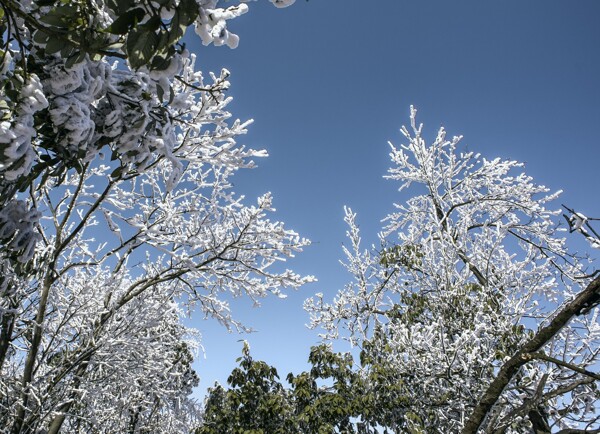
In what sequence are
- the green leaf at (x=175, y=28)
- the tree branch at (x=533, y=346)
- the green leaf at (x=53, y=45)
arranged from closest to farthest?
the green leaf at (x=175, y=28) < the green leaf at (x=53, y=45) < the tree branch at (x=533, y=346)

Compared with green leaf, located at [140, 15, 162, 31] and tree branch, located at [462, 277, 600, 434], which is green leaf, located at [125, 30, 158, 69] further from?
tree branch, located at [462, 277, 600, 434]

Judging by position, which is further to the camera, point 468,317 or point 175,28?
point 468,317

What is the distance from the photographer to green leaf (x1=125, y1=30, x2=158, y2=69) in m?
1.10

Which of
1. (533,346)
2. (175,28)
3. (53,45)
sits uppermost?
(53,45)

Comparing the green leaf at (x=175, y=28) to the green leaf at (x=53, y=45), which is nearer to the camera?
the green leaf at (x=175, y=28)

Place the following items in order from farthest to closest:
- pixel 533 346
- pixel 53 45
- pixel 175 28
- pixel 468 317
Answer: pixel 468 317 < pixel 533 346 < pixel 53 45 < pixel 175 28

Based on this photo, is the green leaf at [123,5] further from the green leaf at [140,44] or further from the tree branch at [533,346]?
the tree branch at [533,346]

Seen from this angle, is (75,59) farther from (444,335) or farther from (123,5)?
(444,335)

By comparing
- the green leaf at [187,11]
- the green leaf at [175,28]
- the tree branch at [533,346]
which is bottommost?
the tree branch at [533,346]

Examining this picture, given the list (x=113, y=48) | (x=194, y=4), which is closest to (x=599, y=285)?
(x=194, y=4)

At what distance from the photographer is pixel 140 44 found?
1113mm

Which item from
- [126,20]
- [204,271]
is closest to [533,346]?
[126,20]

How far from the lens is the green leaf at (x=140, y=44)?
110 cm

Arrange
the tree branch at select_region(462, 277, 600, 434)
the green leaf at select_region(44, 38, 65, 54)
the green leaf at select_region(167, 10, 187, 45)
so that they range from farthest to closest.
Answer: the tree branch at select_region(462, 277, 600, 434) < the green leaf at select_region(44, 38, 65, 54) < the green leaf at select_region(167, 10, 187, 45)
